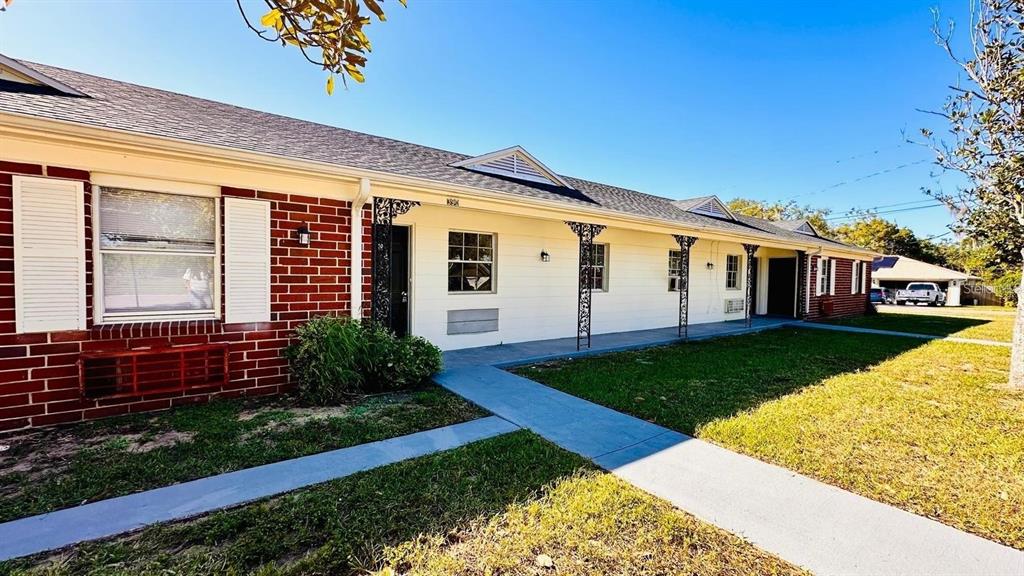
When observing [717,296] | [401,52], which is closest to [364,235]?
[401,52]

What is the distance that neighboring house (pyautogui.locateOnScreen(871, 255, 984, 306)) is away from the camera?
1211 inches

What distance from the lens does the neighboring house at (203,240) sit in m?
4.09

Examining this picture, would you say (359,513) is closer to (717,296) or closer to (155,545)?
(155,545)

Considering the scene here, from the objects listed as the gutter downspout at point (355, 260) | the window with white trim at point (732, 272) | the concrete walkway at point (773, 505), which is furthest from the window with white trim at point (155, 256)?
the window with white trim at point (732, 272)

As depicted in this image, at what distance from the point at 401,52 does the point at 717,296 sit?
1142 cm

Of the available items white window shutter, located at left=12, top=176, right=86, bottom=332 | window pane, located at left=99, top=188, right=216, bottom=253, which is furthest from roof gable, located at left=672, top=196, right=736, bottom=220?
white window shutter, located at left=12, top=176, right=86, bottom=332

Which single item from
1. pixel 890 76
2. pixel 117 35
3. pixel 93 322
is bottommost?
pixel 93 322

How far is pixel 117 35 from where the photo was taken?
5.51 meters

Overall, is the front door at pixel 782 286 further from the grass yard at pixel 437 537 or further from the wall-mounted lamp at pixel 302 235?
the wall-mounted lamp at pixel 302 235

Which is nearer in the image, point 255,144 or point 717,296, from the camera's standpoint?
point 255,144

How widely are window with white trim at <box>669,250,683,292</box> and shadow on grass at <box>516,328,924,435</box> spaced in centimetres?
246

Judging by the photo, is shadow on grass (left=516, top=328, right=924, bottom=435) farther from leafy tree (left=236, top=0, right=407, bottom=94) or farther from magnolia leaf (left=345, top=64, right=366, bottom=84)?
leafy tree (left=236, top=0, right=407, bottom=94)

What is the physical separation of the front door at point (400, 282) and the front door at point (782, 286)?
569 inches

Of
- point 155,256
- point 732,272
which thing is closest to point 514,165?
point 155,256
